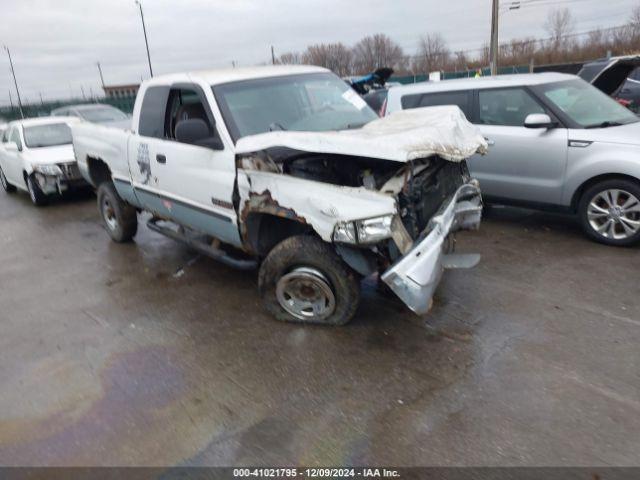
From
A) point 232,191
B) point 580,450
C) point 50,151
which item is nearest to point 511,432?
point 580,450

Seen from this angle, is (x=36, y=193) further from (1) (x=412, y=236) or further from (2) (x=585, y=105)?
(2) (x=585, y=105)

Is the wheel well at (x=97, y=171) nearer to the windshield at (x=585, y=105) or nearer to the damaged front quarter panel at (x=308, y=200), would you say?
the damaged front quarter panel at (x=308, y=200)

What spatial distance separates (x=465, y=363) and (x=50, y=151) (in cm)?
911

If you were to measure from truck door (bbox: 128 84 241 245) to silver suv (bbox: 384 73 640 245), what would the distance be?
3473mm

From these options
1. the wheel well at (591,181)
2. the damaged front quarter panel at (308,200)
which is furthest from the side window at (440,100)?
the damaged front quarter panel at (308,200)

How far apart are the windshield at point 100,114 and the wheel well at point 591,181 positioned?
38.1 ft

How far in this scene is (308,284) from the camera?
3.98 meters

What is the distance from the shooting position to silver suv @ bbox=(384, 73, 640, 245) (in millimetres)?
5301

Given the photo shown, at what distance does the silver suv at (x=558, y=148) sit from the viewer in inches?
209

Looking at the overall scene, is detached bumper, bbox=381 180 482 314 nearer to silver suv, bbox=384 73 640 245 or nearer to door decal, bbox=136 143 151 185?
silver suv, bbox=384 73 640 245

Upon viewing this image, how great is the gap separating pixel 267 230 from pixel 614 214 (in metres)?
3.71

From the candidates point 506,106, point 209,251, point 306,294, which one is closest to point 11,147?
point 209,251

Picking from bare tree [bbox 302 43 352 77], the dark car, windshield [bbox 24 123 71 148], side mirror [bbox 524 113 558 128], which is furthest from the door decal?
bare tree [bbox 302 43 352 77]

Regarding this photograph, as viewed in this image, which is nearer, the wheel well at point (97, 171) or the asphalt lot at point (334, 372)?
the asphalt lot at point (334, 372)
